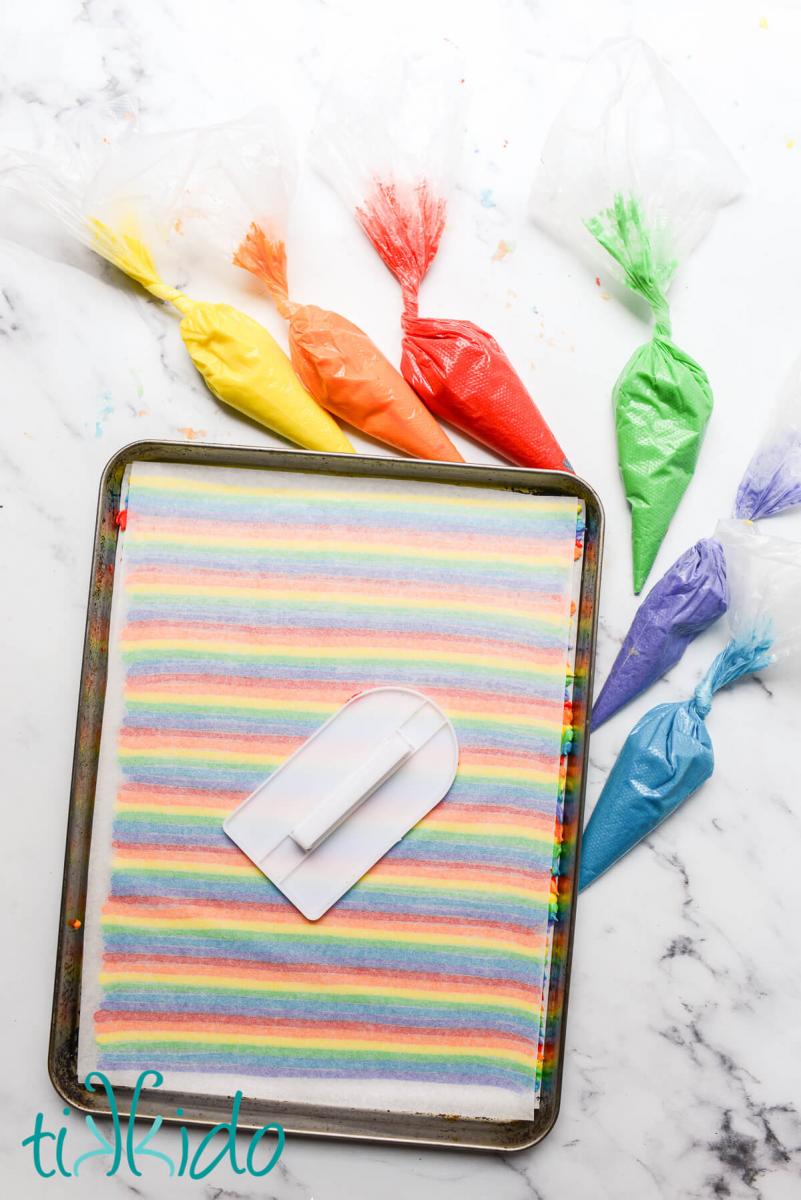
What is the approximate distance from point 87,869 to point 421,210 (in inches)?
24.1

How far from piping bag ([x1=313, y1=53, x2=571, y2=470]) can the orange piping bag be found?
0.09 feet

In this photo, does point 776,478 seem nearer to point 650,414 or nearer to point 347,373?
point 650,414

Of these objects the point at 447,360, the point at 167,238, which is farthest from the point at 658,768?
the point at 167,238

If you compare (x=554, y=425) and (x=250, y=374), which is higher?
(x=250, y=374)

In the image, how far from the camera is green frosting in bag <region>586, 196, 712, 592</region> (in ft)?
2.95

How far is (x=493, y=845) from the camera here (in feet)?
2.87

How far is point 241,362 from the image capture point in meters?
0.89

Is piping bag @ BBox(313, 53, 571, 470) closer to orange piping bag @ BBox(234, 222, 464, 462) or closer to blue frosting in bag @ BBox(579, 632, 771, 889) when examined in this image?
orange piping bag @ BBox(234, 222, 464, 462)

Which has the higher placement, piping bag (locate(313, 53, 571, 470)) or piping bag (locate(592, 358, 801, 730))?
piping bag (locate(313, 53, 571, 470))

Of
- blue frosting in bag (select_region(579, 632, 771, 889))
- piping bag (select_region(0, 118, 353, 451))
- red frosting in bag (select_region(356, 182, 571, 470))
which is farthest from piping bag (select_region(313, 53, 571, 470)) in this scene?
blue frosting in bag (select_region(579, 632, 771, 889))

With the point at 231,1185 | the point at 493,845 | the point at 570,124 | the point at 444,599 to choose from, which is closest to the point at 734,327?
the point at 570,124

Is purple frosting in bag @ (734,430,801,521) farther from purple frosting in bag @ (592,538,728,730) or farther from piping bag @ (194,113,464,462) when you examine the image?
piping bag @ (194,113,464,462)

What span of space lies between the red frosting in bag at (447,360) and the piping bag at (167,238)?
92 mm

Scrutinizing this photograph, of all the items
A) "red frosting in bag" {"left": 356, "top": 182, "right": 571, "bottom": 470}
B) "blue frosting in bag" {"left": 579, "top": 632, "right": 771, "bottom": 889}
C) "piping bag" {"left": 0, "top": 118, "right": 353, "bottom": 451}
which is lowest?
"blue frosting in bag" {"left": 579, "top": 632, "right": 771, "bottom": 889}
